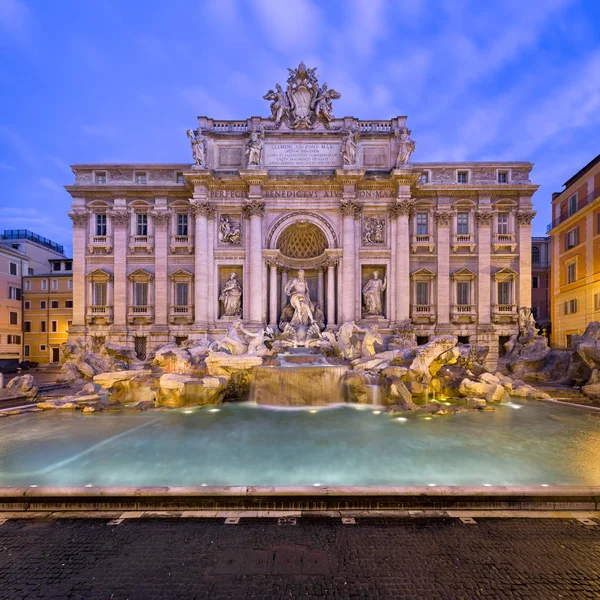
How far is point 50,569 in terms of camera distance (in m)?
3.25

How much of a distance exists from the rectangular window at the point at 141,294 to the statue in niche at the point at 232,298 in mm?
5652

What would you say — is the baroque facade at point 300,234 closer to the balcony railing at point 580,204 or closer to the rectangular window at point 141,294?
the rectangular window at point 141,294

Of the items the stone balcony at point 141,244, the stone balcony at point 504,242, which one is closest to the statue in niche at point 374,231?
the stone balcony at point 504,242

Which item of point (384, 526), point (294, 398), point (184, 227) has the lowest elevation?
point (294, 398)

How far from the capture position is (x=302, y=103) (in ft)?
65.6

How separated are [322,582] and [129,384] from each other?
11.4m

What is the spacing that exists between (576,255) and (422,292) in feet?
39.9

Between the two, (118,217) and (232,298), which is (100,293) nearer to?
(118,217)

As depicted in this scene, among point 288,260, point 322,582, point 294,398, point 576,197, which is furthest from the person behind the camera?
point 576,197

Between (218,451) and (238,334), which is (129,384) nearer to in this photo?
(238,334)

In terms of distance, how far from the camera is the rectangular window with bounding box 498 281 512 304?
20.6 meters

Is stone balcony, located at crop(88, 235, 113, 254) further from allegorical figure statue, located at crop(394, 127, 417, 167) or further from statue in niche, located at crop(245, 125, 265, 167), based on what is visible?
allegorical figure statue, located at crop(394, 127, 417, 167)

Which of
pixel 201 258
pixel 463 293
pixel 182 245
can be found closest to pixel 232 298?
pixel 201 258

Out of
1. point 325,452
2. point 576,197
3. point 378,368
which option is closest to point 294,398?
point 378,368
